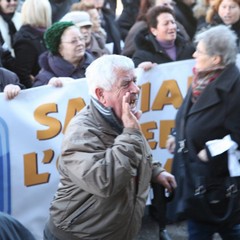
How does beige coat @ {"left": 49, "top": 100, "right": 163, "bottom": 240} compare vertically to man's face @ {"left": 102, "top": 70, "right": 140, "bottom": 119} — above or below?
below

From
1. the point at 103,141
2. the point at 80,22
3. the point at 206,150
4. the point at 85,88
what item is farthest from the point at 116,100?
the point at 80,22

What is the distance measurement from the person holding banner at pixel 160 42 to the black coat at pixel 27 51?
1.05m

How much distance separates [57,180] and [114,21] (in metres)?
3.50

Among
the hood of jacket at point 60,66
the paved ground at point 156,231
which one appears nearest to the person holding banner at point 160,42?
the hood of jacket at point 60,66

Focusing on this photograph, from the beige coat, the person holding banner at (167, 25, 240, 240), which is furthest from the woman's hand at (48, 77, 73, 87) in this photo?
the beige coat

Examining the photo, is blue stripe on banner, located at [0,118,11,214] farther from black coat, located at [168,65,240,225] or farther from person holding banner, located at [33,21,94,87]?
black coat, located at [168,65,240,225]

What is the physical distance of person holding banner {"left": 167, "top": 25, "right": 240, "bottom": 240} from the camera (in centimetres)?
383

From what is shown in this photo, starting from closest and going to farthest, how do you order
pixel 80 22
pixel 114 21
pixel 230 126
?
pixel 230 126 → pixel 80 22 → pixel 114 21

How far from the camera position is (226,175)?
12.8 feet

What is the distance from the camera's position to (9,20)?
6688 mm

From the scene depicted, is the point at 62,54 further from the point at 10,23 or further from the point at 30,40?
the point at 10,23

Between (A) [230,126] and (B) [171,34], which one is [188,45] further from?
(A) [230,126]

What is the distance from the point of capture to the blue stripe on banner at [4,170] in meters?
4.51

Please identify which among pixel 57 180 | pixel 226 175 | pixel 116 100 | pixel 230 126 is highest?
pixel 116 100
